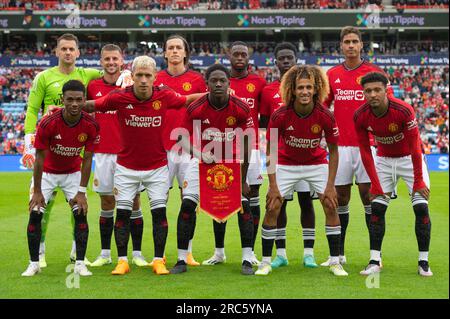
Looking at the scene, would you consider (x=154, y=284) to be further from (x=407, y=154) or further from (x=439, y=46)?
(x=439, y=46)

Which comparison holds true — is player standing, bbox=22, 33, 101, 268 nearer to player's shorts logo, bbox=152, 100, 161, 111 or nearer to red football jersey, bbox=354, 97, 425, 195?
player's shorts logo, bbox=152, 100, 161, 111

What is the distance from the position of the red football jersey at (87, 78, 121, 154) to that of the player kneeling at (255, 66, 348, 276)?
6.24 feet

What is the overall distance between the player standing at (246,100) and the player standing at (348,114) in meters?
0.87

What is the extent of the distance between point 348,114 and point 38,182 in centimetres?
367

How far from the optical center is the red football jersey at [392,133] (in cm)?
793

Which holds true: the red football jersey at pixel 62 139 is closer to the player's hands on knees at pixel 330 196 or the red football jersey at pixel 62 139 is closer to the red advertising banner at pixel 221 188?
the red advertising banner at pixel 221 188

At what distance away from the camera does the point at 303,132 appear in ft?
26.3

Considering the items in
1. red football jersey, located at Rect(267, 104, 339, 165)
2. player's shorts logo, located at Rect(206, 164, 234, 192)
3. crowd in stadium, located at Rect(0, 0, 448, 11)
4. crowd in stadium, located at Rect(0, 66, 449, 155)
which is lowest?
crowd in stadium, located at Rect(0, 66, 449, 155)

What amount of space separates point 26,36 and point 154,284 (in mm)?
43588

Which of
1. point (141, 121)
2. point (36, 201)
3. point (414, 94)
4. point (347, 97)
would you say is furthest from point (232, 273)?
point (414, 94)

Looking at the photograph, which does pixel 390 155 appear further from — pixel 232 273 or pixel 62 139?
pixel 62 139

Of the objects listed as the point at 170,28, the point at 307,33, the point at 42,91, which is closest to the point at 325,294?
the point at 42,91

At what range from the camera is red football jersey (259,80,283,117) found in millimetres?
8938

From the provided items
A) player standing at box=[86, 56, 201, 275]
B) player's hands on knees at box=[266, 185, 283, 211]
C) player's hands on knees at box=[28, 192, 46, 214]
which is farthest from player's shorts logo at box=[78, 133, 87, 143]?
player's hands on knees at box=[266, 185, 283, 211]
